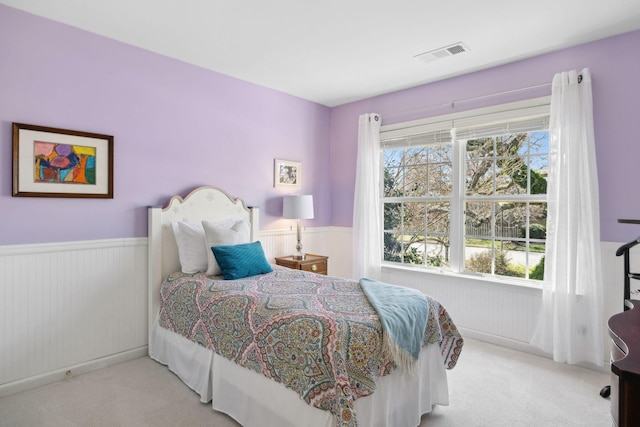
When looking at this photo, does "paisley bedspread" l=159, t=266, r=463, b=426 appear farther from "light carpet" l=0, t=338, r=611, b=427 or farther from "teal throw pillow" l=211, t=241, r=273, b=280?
"light carpet" l=0, t=338, r=611, b=427

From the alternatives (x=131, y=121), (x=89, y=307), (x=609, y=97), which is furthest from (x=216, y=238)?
(x=609, y=97)

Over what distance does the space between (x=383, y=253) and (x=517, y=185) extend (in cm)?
163

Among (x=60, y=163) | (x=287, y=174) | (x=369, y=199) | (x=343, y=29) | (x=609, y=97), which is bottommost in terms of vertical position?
(x=369, y=199)

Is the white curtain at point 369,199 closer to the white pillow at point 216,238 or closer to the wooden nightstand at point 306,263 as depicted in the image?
the wooden nightstand at point 306,263

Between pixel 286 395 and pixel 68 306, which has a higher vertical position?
pixel 68 306

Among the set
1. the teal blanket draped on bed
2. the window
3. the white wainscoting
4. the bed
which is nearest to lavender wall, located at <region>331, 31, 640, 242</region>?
the window

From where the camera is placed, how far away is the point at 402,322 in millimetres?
1990

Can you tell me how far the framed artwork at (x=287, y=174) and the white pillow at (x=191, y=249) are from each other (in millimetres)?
1291

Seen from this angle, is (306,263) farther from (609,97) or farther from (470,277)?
(609,97)

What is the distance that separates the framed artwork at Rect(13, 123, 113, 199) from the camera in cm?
250

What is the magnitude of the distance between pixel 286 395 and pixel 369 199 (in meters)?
2.71

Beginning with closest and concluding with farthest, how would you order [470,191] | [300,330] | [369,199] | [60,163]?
[300,330], [60,163], [470,191], [369,199]

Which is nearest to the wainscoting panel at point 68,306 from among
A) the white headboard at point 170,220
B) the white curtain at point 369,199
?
the white headboard at point 170,220

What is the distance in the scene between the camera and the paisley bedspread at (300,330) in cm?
169
